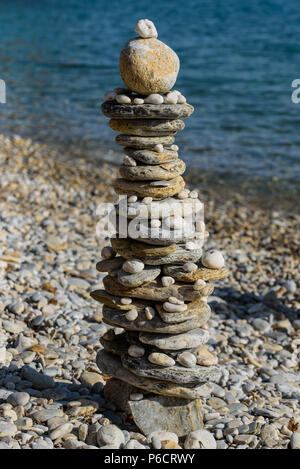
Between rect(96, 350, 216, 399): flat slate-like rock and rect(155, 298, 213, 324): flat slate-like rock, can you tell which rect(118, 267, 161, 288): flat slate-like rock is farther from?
rect(96, 350, 216, 399): flat slate-like rock

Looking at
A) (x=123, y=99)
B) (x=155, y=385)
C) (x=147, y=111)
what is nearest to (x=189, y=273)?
(x=155, y=385)

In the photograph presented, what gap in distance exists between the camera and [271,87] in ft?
68.2

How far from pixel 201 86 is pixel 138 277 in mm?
17667

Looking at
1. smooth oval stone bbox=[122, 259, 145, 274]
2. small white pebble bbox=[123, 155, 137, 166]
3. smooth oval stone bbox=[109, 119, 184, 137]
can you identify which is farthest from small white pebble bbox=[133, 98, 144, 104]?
smooth oval stone bbox=[122, 259, 145, 274]

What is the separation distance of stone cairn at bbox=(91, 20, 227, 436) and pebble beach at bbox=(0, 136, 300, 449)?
0.35 metres

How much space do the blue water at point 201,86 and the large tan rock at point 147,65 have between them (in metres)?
8.39

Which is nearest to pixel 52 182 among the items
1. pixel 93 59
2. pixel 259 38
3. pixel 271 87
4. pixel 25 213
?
pixel 25 213

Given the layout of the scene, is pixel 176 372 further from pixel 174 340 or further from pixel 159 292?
pixel 159 292

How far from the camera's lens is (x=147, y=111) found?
4391 mm

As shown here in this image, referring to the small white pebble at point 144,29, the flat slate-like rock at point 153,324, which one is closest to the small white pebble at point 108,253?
the flat slate-like rock at point 153,324

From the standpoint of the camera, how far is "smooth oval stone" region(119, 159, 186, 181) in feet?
14.8

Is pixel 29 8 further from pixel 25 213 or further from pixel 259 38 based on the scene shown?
pixel 25 213

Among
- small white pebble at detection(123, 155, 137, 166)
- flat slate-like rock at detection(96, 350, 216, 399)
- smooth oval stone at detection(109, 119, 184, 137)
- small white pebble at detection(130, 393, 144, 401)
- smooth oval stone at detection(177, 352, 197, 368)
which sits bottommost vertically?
small white pebble at detection(130, 393, 144, 401)

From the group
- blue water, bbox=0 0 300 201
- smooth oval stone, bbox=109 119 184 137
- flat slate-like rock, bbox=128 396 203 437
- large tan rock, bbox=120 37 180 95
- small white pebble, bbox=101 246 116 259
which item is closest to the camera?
large tan rock, bbox=120 37 180 95
